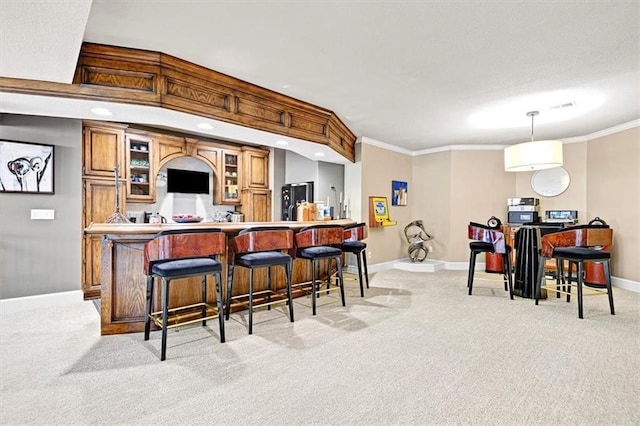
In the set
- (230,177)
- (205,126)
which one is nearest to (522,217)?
(230,177)

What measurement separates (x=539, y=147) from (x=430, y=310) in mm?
2432

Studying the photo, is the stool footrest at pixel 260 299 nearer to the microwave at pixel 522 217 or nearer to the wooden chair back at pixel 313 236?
the wooden chair back at pixel 313 236

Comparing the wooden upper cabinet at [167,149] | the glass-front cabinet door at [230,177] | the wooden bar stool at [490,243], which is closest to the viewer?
the wooden bar stool at [490,243]

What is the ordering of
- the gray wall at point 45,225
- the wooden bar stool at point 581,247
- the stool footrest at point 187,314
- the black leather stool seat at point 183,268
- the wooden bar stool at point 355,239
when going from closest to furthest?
1. the black leather stool seat at point 183,268
2. the stool footrest at point 187,314
3. the wooden bar stool at point 581,247
4. the gray wall at point 45,225
5. the wooden bar stool at point 355,239

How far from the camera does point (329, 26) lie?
244cm

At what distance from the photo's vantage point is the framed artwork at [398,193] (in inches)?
255

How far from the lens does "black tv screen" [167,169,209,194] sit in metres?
5.48

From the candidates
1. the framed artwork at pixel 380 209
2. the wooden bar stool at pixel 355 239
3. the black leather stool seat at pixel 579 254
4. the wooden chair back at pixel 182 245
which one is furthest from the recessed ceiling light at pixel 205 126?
the black leather stool seat at pixel 579 254

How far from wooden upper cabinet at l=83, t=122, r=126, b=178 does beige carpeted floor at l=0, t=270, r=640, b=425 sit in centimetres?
185

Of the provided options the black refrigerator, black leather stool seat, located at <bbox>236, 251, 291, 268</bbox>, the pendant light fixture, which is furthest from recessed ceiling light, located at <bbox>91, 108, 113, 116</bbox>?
the pendant light fixture

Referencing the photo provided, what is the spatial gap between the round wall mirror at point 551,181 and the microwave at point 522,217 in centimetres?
55

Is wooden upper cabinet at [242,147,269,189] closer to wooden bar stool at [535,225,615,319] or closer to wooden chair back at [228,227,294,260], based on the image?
wooden chair back at [228,227,294,260]

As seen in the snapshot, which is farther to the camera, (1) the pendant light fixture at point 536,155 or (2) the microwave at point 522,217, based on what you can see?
(2) the microwave at point 522,217

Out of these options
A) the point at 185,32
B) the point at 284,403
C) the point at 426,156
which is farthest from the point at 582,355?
the point at 426,156
